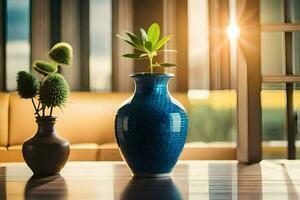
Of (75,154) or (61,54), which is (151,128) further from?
(75,154)

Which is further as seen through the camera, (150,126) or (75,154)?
(75,154)

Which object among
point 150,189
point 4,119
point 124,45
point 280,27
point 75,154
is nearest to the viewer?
point 150,189

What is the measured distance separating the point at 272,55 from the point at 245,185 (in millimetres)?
2649

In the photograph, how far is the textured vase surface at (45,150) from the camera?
138cm

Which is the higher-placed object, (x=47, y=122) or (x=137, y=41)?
(x=137, y=41)

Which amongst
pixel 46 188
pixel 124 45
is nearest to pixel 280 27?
pixel 46 188

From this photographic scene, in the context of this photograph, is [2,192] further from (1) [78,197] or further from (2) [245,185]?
(2) [245,185]

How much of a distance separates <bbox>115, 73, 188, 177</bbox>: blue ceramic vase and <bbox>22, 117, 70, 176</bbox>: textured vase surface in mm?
179

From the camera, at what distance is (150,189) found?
1.16 metres

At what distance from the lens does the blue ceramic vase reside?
1291mm

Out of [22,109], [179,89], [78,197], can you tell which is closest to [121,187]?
[78,197]

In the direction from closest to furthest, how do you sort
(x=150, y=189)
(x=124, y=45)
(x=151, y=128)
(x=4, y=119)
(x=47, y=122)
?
(x=150, y=189), (x=151, y=128), (x=47, y=122), (x=4, y=119), (x=124, y=45)

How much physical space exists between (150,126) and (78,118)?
3107 millimetres

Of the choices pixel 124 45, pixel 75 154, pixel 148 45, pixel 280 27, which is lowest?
pixel 75 154
